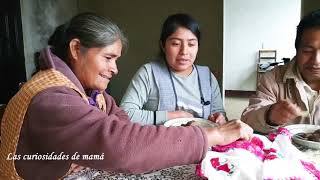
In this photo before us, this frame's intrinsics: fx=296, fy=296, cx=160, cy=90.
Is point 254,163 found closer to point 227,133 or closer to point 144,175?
point 227,133

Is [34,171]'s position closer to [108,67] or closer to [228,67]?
[108,67]

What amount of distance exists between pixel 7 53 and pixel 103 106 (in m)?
3.17

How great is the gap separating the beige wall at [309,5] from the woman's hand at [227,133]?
1.58m

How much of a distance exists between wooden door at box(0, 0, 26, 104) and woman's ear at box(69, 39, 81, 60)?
3148 mm

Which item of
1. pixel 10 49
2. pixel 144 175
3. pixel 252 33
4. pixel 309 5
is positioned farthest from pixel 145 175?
pixel 252 33

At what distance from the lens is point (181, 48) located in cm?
176

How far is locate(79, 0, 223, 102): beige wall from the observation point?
12.5 feet

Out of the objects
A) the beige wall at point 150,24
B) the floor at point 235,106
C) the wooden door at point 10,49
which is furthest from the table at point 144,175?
the floor at point 235,106

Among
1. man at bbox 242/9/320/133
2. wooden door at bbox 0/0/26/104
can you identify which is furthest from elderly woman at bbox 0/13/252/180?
wooden door at bbox 0/0/26/104

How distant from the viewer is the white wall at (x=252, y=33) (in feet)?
22.5

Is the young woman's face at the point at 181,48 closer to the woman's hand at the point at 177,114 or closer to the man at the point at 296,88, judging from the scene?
the woman's hand at the point at 177,114

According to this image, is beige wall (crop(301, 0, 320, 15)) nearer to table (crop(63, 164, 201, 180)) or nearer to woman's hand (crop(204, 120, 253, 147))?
woman's hand (crop(204, 120, 253, 147))

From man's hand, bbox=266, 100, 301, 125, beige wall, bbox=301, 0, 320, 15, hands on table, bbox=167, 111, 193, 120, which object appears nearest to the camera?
man's hand, bbox=266, 100, 301, 125

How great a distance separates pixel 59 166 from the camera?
2.70 feet
